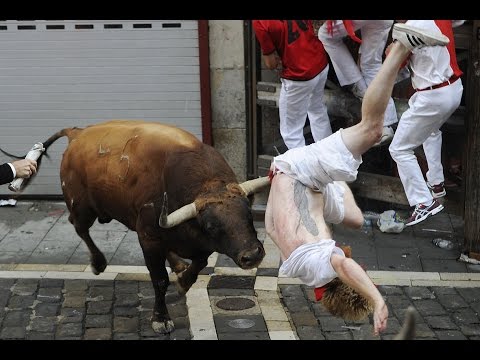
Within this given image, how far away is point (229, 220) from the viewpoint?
19.3ft

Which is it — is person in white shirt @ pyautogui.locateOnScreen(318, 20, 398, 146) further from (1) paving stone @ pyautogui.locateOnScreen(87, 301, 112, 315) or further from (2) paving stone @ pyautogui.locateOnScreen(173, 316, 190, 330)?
(1) paving stone @ pyautogui.locateOnScreen(87, 301, 112, 315)

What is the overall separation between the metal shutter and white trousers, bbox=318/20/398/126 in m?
1.62

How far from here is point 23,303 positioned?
7125 mm

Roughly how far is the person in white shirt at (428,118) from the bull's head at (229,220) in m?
2.67

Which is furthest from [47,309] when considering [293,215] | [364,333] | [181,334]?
[293,215]

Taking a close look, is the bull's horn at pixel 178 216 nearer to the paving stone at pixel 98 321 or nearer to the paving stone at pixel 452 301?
the paving stone at pixel 98 321

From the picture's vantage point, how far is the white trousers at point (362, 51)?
8352 mm

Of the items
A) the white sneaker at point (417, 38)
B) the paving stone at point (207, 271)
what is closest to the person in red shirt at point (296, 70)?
the paving stone at point (207, 271)

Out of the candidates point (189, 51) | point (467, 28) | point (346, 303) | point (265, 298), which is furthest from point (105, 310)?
point (467, 28)

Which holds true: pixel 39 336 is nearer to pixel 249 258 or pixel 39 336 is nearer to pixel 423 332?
pixel 249 258

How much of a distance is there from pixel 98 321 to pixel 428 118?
370 cm

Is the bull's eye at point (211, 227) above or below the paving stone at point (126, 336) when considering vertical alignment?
above
